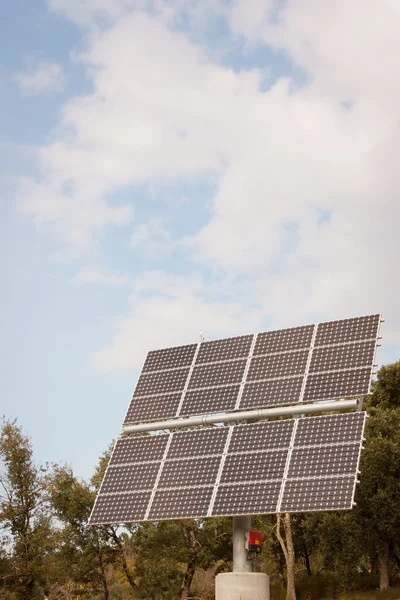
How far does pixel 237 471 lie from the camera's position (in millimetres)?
23797

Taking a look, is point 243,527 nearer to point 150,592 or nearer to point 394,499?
point 394,499

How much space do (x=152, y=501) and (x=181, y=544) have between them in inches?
839

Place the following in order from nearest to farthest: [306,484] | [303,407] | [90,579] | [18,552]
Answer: [306,484] → [303,407] → [18,552] → [90,579]

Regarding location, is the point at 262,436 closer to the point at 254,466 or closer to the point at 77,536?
the point at 254,466

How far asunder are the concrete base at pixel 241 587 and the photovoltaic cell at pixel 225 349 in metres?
8.02

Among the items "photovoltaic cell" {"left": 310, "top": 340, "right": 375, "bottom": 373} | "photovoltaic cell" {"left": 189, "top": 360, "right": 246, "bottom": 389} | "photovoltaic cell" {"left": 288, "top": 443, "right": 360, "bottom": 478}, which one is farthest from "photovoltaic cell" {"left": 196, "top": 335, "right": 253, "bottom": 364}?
"photovoltaic cell" {"left": 288, "top": 443, "right": 360, "bottom": 478}

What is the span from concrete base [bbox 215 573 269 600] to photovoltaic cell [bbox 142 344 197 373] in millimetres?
8495

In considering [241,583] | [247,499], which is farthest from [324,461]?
[241,583]

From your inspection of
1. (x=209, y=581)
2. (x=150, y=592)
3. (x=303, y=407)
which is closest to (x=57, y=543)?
(x=150, y=592)

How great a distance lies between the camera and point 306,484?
72.6 feet

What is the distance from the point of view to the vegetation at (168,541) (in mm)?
40219

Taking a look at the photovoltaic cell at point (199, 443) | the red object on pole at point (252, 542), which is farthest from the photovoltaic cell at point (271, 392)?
the red object on pole at point (252, 542)

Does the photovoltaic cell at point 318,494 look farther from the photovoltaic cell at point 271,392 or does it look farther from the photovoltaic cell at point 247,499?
the photovoltaic cell at point 271,392

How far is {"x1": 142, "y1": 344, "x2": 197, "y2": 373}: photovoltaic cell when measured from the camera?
29.5 m
